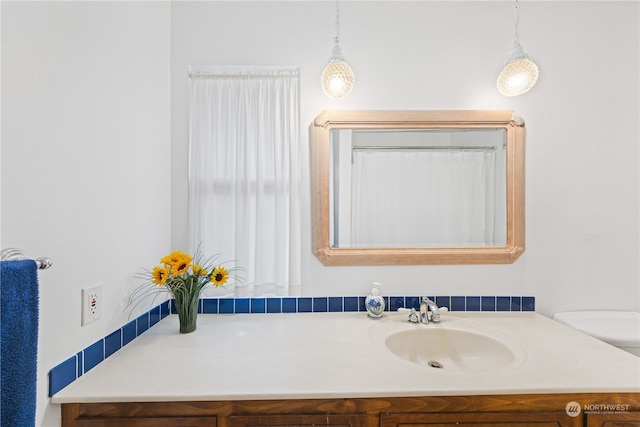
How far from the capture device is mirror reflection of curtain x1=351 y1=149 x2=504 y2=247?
1504 mm

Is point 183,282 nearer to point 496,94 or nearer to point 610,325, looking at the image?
point 496,94

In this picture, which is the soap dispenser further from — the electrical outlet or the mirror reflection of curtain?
the electrical outlet

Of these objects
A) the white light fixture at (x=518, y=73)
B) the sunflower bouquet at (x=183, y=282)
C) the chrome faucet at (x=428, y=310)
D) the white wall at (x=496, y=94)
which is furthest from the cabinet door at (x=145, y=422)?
the white light fixture at (x=518, y=73)

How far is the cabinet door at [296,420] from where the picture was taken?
0.87m

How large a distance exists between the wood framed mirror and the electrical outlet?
0.86 meters

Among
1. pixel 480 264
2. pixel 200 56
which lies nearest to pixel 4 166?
pixel 200 56

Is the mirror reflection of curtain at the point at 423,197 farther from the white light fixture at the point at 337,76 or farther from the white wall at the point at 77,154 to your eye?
the white wall at the point at 77,154

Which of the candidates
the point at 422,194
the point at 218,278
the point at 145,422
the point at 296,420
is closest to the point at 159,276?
the point at 218,278

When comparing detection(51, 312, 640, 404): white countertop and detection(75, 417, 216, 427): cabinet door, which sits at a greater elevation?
detection(51, 312, 640, 404): white countertop

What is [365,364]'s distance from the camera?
1.00m

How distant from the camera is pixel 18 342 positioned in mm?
625

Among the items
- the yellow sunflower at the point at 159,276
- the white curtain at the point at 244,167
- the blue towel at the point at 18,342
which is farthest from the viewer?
the white curtain at the point at 244,167

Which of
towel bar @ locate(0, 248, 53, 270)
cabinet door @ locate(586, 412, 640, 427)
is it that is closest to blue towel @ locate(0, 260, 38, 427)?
towel bar @ locate(0, 248, 53, 270)

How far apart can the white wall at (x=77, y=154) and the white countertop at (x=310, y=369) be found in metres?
0.18
